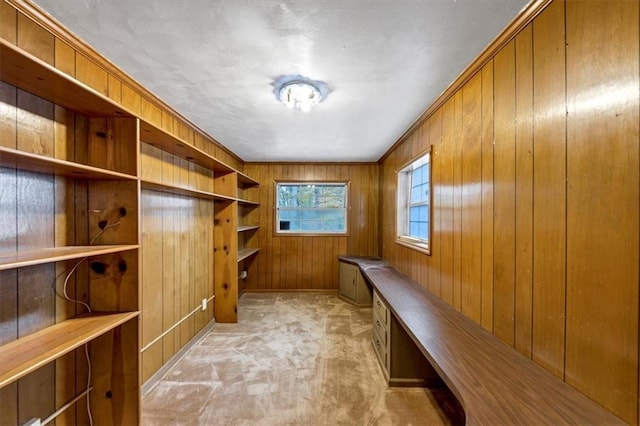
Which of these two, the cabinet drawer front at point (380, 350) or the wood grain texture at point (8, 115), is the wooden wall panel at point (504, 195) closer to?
the cabinet drawer front at point (380, 350)

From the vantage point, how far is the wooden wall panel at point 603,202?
0.82 meters

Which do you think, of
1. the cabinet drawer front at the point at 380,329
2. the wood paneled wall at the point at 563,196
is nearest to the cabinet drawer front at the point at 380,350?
the cabinet drawer front at the point at 380,329

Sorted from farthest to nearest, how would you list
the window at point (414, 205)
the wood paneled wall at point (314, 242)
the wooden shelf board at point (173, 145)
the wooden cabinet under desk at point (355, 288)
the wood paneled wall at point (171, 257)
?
Result: 1. the wood paneled wall at point (314, 242)
2. the wooden cabinet under desk at point (355, 288)
3. the window at point (414, 205)
4. the wood paneled wall at point (171, 257)
5. the wooden shelf board at point (173, 145)

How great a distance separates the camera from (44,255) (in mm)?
1167

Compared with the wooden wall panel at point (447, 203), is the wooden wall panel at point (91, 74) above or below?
above

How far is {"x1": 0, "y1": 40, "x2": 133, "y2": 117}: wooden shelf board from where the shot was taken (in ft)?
3.27

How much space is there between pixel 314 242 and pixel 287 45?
3.57 meters

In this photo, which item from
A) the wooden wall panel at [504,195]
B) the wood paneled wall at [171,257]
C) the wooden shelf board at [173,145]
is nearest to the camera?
the wooden wall panel at [504,195]

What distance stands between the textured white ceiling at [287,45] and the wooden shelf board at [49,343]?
1.49 m

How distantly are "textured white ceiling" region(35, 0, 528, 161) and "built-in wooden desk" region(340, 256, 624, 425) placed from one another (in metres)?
1.58

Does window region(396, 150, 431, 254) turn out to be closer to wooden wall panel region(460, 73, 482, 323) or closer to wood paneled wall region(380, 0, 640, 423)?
wooden wall panel region(460, 73, 482, 323)

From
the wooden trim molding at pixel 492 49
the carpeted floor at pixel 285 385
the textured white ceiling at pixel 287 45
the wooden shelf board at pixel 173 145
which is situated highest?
the textured white ceiling at pixel 287 45

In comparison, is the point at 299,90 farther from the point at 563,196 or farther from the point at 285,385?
the point at 285,385

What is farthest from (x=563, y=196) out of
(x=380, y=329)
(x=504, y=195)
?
(x=380, y=329)
